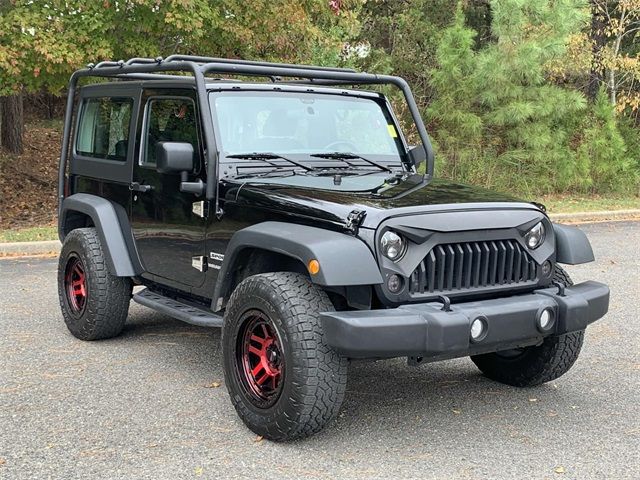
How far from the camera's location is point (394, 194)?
439cm

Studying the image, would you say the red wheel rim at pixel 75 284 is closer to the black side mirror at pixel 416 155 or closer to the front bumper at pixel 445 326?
the black side mirror at pixel 416 155

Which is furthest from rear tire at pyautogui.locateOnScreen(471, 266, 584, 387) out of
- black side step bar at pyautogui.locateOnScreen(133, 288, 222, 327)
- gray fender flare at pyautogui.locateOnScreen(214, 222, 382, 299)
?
black side step bar at pyautogui.locateOnScreen(133, 288, 222, 327)

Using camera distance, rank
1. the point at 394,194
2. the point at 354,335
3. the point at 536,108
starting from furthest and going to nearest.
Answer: the point at 536,108, the point at 394,194, the point at 354,335

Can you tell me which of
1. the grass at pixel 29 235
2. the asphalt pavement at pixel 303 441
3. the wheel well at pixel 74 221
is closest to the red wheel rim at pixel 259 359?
the asphalt pavement at pixel 303 441

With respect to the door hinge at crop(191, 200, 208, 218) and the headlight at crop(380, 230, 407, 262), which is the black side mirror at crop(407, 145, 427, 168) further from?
the headlight at crop(380, 230, 407, 262)

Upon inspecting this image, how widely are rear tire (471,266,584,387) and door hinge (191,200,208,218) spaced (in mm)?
1958

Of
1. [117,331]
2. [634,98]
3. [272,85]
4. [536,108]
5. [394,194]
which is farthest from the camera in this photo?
[634,98]

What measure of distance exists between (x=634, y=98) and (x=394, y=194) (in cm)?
1407

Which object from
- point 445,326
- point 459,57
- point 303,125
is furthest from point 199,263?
point 459,57

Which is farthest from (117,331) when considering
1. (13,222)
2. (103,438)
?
(13,222)

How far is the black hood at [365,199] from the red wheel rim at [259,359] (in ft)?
2.02

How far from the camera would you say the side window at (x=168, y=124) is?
5.14m

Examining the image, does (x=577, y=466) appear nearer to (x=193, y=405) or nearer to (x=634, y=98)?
(x=193, y=405)

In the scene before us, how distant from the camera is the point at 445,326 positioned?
3756mm
